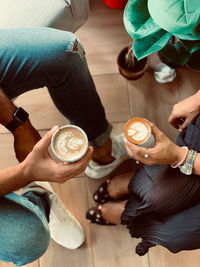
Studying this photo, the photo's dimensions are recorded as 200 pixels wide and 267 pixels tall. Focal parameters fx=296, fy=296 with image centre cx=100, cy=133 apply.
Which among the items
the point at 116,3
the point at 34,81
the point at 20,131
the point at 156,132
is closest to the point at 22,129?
the point at 20,131

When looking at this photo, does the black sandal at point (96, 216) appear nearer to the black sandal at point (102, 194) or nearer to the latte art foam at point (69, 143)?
the black sandal at point (102, 194)

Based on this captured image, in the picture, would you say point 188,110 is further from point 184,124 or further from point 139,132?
point 139,132

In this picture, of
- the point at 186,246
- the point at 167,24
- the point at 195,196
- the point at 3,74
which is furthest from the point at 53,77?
the point at 186,246

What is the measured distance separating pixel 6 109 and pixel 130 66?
0.71 meters

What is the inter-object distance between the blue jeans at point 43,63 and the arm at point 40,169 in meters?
0.27

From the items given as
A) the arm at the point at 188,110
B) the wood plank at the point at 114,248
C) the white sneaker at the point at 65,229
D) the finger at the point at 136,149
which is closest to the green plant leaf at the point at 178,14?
the arm at the point at 188,110

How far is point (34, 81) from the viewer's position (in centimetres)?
110

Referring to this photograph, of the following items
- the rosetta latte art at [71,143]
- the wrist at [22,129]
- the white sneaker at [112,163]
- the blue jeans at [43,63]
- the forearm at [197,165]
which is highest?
the blue jeans at [43,63]

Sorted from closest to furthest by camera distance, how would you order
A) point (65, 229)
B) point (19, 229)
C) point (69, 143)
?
point (69, 143), point (19, 229), point (65, 229)

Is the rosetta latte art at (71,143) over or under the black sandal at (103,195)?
over

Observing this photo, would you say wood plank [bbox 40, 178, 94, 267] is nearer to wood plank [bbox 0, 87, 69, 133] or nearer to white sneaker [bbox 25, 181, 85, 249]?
white sneaker [bbox 25, 181, 85, 249]

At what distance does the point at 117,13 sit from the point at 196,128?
0.90m

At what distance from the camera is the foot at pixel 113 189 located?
1.40 m

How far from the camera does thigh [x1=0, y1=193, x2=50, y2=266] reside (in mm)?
966
